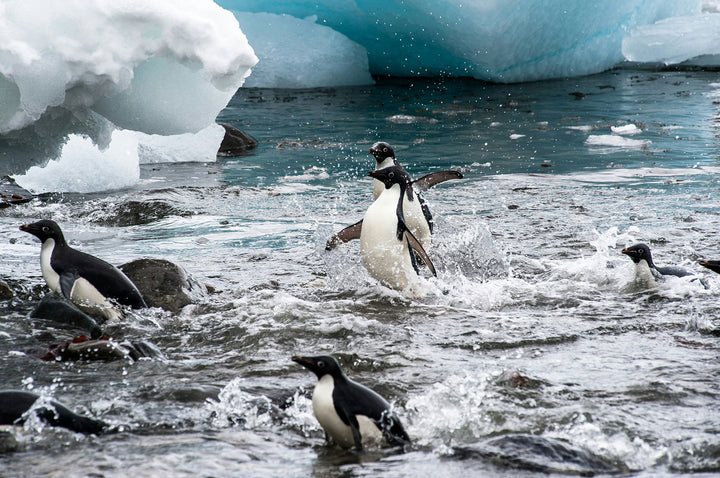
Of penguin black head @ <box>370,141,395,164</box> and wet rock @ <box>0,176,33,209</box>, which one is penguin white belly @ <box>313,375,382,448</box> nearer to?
penguin black head @ <box>370,141,395,164</box>

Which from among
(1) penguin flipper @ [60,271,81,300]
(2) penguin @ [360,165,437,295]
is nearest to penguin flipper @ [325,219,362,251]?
(2) penguin @ [360,165,437,295]

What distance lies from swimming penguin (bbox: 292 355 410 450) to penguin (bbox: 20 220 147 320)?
2.06m

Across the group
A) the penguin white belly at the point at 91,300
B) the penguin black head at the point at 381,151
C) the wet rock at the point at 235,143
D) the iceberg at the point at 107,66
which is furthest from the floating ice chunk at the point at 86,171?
the penguin white belly at the point at 91,300

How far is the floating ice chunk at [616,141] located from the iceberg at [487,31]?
14.3 ft

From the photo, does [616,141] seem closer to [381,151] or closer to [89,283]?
[381,151]

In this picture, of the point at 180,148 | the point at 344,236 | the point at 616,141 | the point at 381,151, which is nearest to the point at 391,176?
the point at 344,236

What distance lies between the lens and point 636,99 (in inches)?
568

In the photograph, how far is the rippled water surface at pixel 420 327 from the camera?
2811 millimetres

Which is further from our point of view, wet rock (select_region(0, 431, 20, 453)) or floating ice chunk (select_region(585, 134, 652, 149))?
floating ice chunk (select_region(585, 134, 652, 149))

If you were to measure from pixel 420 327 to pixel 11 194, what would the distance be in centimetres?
567

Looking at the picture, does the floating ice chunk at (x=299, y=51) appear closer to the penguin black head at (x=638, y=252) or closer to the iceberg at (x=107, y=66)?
the iceberg at (x=107, y=66)

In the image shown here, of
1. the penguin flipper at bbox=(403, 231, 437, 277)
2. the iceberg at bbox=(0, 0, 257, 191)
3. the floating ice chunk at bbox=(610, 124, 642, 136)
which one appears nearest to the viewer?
the penguin flipper at bbox=(403, 231, 437, 277)

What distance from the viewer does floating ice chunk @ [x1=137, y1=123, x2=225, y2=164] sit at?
1091 centimetres

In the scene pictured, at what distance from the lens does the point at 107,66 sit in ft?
20.0
